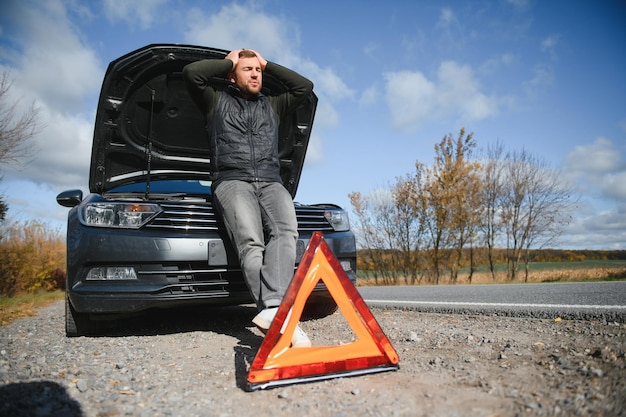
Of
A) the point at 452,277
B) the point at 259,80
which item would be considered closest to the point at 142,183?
the point at 259,80

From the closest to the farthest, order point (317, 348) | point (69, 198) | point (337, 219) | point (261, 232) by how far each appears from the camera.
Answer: point (317, 348) < point (261, 232) < point (69, 198) < point (337, 219)

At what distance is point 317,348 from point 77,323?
2.13 metres

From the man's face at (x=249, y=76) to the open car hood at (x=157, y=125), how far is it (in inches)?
19.1

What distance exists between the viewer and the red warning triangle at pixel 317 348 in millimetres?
1768

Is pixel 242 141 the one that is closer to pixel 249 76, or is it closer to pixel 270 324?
pixel 249 76

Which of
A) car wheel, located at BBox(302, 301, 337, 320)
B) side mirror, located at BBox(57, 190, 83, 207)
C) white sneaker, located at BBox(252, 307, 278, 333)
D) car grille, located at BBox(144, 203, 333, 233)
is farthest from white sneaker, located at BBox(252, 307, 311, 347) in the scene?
side mirror, located at BBox(57, 190, 83, 207)

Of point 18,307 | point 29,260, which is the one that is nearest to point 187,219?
point 18,307

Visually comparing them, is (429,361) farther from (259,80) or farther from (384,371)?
(259,80)

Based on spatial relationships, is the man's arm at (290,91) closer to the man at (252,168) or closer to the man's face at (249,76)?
the man at (252,168)

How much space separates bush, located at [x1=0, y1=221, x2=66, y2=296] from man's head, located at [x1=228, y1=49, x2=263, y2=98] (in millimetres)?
12073

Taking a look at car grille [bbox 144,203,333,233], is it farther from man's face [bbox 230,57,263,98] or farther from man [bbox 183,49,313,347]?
man's face [bbox 230,57,263,98]

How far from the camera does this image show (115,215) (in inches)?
110

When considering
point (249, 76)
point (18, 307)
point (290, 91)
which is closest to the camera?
point (249, 76)

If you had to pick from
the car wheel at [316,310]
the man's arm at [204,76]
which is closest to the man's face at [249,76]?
the man's arm at [204,76]
